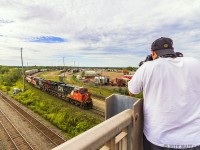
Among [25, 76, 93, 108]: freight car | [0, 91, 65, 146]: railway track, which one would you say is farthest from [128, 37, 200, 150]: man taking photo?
[25, 76, 93, 108]: freight car

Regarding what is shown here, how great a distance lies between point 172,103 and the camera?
6.82 ft

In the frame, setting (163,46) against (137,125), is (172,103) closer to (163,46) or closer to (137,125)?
(137,125)

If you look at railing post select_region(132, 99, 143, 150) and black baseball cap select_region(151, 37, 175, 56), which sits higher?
black baseball cap select_region(151, 37, 175, 56)

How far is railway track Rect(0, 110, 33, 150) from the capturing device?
1556 centimetres

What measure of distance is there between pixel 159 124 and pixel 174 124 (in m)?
0.16

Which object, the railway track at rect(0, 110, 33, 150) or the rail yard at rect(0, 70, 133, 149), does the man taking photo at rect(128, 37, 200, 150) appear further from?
the railway track at rect(0, 110, 33, 150)

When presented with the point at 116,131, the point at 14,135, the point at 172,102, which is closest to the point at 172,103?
the point at 172,102

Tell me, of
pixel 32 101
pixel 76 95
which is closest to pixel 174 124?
pixel 76 95

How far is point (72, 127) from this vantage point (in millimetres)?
19266

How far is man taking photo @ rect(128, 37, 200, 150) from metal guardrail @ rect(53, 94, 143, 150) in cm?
15

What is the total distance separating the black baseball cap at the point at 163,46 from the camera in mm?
2391

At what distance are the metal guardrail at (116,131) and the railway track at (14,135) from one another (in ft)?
49.0

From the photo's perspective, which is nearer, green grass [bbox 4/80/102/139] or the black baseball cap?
the black baseball cap

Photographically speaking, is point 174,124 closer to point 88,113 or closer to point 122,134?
point 122,134
